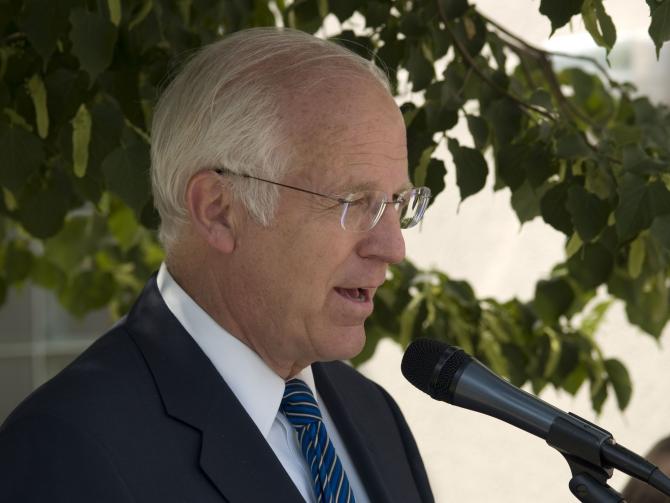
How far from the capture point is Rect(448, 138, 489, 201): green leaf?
2.24 meters

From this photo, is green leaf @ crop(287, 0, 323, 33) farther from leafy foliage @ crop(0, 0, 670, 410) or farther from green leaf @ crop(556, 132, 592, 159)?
green leaf @ crop(556, 132, 592, 159)

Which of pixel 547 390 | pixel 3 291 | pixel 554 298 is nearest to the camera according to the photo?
pixel 554 298

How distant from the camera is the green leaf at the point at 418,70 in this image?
2336 millimetres

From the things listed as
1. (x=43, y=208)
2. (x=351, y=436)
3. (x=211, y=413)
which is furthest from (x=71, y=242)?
(x=211, y=413)

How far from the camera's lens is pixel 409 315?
9.21 feet

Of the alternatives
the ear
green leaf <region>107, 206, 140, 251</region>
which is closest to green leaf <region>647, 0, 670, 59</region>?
the ear

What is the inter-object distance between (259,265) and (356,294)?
0.15 m

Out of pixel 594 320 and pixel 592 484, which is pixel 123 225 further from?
pixel 592 484

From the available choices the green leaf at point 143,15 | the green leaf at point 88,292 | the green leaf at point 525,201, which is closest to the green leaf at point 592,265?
the green leaf at point 525,201

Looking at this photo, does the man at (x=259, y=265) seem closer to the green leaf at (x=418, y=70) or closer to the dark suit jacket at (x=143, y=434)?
the dark suit jacket at (x=143, y=434)

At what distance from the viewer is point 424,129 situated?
229 cm

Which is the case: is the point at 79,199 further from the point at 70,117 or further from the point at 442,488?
the point at 442,488

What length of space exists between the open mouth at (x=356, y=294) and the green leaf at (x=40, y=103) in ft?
2.53

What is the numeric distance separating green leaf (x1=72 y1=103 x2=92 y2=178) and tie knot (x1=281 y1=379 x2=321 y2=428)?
0.62 m
